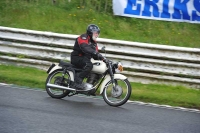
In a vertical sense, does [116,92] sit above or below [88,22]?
below

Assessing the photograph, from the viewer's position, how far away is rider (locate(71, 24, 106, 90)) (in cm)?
1107

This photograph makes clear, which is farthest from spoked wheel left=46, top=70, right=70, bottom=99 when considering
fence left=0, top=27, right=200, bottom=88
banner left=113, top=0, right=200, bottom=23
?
banner left=113, top=0, right=200, bottom=23

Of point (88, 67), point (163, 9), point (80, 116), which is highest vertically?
point (163, 9)

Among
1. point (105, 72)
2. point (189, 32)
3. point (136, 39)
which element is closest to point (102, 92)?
point (105, 72)

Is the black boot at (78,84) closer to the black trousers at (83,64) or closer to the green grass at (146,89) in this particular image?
the black trousers at (83,64)

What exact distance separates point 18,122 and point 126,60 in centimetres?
575

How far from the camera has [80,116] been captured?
9.08 meters

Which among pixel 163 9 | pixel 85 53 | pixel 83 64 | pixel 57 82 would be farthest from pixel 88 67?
pixel 163 9

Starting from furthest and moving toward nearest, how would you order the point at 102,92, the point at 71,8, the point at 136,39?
the point at 71,8 → the point at 136,39 → the point at 102,92

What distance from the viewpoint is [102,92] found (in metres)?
11.0

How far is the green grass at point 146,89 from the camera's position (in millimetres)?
11547

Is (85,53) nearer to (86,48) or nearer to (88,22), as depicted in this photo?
(86,48)

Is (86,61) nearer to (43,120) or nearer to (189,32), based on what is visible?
(43,120)

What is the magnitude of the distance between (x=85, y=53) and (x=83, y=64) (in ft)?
0.79
